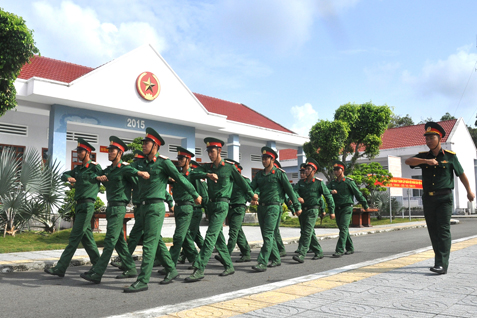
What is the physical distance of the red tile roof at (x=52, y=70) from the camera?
17266mm

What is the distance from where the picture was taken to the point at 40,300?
5.10m

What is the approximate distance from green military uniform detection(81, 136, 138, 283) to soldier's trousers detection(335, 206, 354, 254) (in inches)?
176

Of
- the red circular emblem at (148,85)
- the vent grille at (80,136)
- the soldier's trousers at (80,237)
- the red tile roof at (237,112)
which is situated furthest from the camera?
the red tile roof at (237,112)

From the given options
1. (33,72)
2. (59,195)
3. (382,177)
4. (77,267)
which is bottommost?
(77,267)

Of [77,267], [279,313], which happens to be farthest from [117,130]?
[279,313]

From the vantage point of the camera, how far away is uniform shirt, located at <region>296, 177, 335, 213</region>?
871 centimetres

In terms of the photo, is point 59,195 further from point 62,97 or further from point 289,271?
point 289,271

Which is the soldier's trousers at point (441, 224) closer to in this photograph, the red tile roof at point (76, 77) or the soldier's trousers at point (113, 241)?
the soldier's trousers at point (113, 241)

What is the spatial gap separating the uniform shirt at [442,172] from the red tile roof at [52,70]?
15315 mm

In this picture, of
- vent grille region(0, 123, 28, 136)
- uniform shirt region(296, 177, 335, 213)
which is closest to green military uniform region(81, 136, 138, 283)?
uniform shirt region(296, 177, 335, 213)

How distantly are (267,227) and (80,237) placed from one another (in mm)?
3027

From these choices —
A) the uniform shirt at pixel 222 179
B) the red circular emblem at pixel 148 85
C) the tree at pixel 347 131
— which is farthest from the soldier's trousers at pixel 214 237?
the tree at pixel 347 131

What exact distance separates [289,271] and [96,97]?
12590mm

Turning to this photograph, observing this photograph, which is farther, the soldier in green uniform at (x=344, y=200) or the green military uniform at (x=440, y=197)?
the soldier in green uniform at (x=344, y=200)
